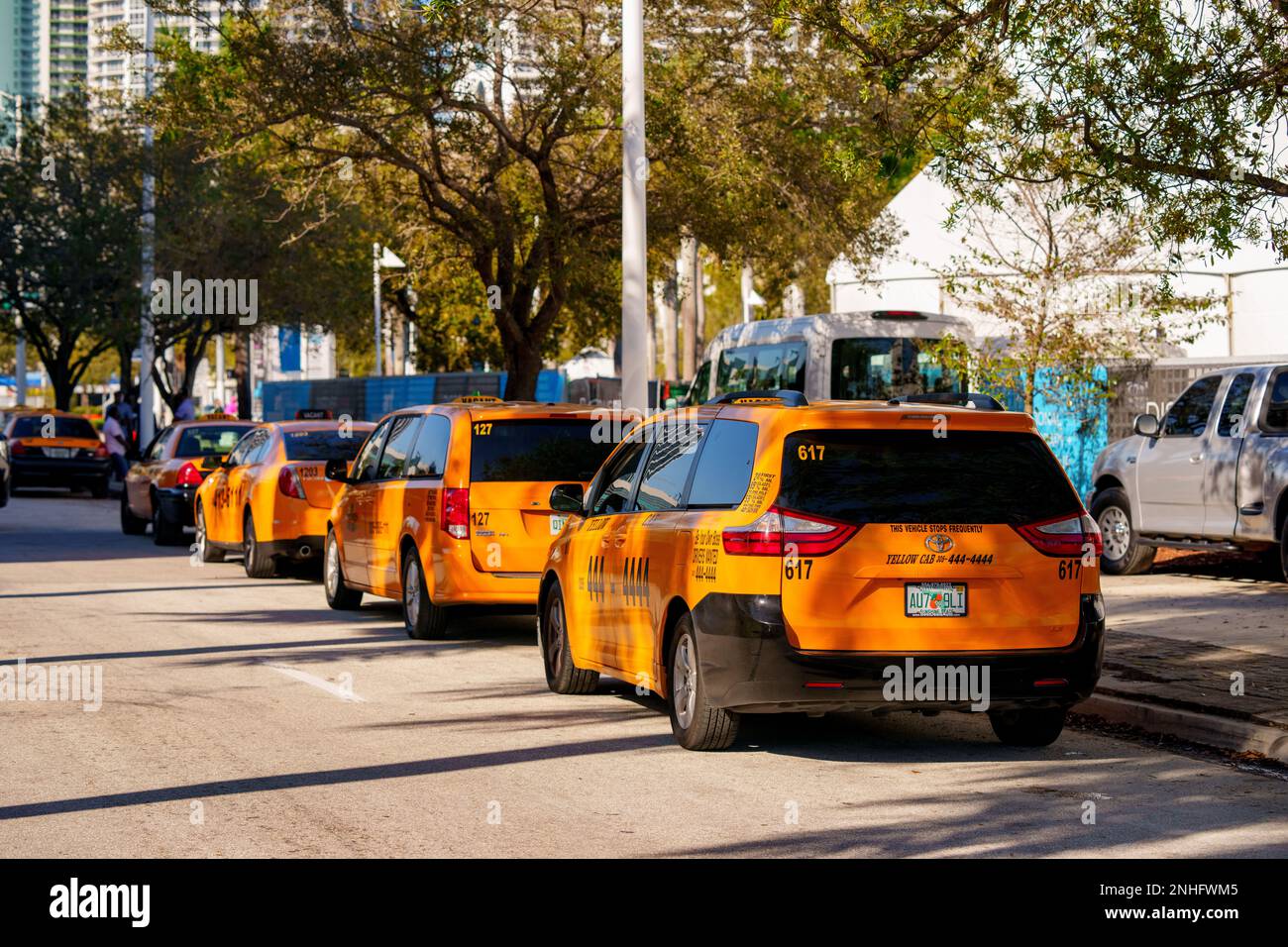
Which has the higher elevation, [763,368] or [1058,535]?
[763,368]

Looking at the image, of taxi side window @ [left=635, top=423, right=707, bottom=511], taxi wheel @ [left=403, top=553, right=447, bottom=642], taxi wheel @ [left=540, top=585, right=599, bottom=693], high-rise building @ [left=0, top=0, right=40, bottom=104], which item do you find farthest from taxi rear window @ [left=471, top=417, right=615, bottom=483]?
high-rise building @ [left=0, top=0, right=40, bottom=104]

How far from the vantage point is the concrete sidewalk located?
10.5 m

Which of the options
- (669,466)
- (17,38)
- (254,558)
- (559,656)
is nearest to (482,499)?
(559,656)

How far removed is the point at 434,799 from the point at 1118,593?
10.8m

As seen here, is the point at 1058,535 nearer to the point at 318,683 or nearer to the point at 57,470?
the point at 318,683

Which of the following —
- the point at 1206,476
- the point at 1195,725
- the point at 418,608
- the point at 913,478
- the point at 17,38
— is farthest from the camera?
the point at 17,38

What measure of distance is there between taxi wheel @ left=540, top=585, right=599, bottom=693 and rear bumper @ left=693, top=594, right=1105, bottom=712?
249 centimetres

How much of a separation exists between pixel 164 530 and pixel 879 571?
60.8ft

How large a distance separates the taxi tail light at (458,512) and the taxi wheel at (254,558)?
→ 21.0 feet

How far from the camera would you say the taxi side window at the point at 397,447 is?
52.4ft

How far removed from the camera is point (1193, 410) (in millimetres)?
18922

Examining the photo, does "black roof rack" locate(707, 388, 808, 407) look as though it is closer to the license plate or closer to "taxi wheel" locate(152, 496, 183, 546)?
the license plate

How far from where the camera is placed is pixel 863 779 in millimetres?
9234

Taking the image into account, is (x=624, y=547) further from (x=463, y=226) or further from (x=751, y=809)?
(x=463, y=226)
